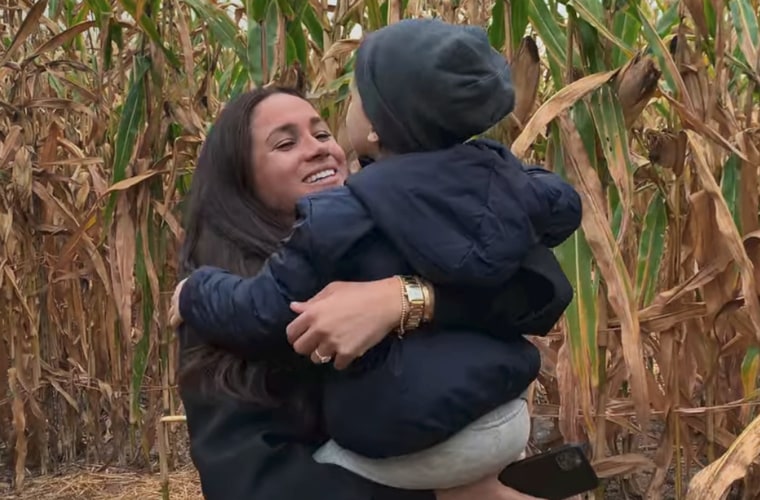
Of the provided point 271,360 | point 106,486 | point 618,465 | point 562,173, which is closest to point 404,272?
point 271,360

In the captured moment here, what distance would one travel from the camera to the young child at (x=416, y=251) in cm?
74

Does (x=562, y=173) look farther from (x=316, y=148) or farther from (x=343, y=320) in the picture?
(x=343, y=320)

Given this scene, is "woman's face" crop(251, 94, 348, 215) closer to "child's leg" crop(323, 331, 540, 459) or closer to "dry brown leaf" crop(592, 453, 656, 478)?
"child's leg" crop(323, 331, 540, 459)

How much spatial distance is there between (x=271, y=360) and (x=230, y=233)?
0.15 metres

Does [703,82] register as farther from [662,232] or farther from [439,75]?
[439,75]

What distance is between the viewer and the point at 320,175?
0.94m

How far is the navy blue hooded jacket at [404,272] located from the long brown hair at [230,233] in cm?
6

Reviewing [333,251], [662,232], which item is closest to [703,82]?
[662,232]

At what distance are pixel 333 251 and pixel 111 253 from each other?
1.15 m

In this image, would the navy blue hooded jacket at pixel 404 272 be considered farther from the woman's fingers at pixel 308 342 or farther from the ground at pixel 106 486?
the ground at pixel 106 486

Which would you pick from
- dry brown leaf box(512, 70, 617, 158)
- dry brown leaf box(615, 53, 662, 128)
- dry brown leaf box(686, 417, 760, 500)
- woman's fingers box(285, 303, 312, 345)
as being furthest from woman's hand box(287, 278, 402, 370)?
dry brown leaf box(615, 53, 662, 128)

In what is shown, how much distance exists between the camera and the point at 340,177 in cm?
95

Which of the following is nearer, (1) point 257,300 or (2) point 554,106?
(1) point 257,300

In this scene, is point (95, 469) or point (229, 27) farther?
point (95, 469)
